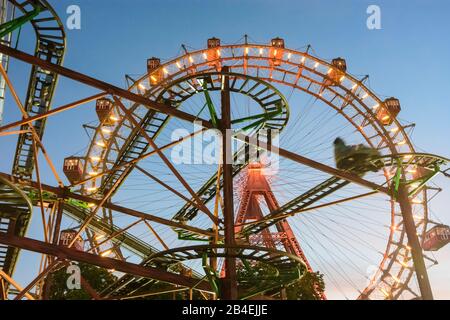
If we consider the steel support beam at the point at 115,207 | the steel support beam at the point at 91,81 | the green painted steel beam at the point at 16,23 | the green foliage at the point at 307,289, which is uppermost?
the green painted steel beam at the point at 16,23

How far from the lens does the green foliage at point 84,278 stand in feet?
71.7

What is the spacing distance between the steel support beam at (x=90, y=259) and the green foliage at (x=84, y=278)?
41.2ft

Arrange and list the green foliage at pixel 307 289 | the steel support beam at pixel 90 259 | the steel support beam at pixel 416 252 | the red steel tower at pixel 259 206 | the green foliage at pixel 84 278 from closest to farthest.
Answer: the steel support beam at pixel 90 259, the steel support beam at pixel 416 252, the green foliage at pixel 84 278, the green foliage at pixel 307 289, the red steel tower at pixel 259 206

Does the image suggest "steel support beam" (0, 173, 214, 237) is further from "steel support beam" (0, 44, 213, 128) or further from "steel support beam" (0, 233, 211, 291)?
"steel support beam" (0, 44, 213, 128)

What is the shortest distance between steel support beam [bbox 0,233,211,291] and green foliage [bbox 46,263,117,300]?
12.6m

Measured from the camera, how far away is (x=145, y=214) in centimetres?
1527

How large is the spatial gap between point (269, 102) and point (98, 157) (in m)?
17.7

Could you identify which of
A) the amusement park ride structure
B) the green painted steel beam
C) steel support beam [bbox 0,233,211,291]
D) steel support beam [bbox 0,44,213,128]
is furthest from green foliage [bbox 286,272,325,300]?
the green painted steel beam

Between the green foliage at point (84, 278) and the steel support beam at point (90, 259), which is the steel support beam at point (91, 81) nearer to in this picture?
the steel support beam at point (90, 259)

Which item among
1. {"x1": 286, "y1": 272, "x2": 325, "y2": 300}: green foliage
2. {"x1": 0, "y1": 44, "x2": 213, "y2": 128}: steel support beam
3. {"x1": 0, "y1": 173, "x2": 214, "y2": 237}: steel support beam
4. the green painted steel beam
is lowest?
{"x1": 286, "y1": 272, "x2": 325, "y2": 300}: green foliage

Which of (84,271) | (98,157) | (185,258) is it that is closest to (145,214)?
(185,258)

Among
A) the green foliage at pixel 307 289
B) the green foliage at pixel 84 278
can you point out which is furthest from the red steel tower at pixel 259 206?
the green foliage at pixel 84 278

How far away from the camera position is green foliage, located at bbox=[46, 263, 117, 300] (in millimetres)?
21844

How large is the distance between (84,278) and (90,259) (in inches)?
549
